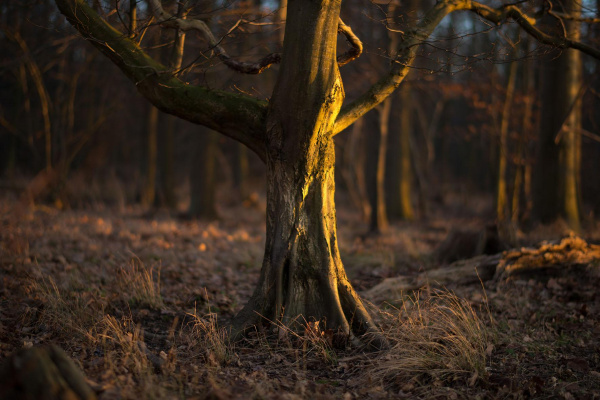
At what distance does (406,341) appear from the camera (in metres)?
4.10

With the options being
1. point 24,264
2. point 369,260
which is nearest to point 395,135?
point 369,260

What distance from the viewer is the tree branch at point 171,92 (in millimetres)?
4379

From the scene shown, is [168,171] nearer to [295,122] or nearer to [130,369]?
[295,122]

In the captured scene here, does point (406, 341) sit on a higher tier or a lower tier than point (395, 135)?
lower

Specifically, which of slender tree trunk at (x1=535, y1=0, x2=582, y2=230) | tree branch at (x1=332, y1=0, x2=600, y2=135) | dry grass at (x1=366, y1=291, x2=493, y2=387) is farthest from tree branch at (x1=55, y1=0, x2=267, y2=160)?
slender tree trunk at (x1=535, y1=0, x2=582, y2=230)

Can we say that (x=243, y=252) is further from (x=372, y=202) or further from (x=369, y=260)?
(x=372, y=202)

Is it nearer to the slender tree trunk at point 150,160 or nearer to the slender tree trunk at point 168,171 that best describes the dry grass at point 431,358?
the slender tree trunk at point 168,171

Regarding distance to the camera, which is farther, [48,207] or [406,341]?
[48,207]

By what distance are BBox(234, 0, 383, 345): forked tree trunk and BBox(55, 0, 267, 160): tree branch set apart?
0.26m

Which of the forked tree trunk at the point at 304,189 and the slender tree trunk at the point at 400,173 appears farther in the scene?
the slender tree trunk at the point at 400,173

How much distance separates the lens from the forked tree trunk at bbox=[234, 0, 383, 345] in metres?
4.20

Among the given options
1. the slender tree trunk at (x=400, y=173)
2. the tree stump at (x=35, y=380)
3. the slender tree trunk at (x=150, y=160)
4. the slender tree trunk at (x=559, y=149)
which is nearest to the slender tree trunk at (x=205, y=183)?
the slender tree trunk at (x=150, y=160)

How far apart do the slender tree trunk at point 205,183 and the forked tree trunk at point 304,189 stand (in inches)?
370

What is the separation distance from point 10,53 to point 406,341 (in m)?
13.7
